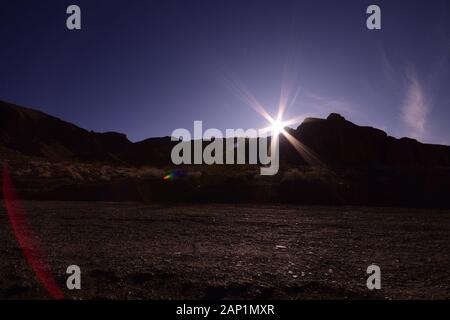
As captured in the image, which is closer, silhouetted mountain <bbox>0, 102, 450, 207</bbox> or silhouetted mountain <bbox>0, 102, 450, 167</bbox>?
silhouetted mountain <bbox>0, 102, 450, 207</bbox>

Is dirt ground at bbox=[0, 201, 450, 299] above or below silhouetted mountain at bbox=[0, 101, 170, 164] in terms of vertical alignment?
below

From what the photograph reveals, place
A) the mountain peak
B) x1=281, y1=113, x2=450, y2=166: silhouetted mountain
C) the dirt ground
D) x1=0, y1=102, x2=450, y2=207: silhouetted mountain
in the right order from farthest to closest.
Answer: the mountain peak
x1=281, y1=113, x2=450, y2=166: silhouetted mountain
x1=0, y1=102, x2=450, y2=207: silhouetted mountain
the dirt ground

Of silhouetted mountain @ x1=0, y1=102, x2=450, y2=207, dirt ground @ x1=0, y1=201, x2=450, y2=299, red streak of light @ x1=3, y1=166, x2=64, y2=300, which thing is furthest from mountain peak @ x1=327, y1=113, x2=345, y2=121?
red streak of light @ x1=3, y1=166, x2=64, y2=300

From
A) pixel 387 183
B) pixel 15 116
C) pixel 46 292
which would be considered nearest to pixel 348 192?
pixel 387 183

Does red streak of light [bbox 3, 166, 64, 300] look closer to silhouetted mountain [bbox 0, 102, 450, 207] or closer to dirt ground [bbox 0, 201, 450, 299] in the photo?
dirt ground [bbox 0, 201, 450, 299]

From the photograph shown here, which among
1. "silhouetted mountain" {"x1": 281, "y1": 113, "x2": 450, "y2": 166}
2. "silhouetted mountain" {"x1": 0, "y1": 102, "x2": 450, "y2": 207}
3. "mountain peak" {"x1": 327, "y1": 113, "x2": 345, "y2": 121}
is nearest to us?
"silhouetted mountain" {"x1": 0, "y1": 102, "x2": 450, "y2": 207}

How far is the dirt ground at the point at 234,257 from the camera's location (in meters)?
4.87

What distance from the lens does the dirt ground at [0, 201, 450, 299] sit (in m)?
4.87

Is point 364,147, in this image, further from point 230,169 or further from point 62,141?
point 62,141

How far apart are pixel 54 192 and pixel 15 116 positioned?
78.5 metres

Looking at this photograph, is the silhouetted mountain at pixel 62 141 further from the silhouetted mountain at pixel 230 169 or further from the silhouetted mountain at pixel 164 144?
the silhouetted mountain at pixel 230 169

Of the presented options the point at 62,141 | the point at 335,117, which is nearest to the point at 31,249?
the point at 335,117

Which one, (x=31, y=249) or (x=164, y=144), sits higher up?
(x=164, y=144)

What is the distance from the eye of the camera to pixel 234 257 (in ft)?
21.2
